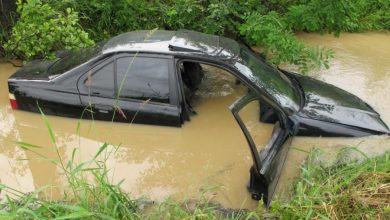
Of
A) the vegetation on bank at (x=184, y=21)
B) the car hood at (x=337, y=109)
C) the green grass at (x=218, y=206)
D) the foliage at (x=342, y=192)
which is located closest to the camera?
the green grass at (x=218, y=206)

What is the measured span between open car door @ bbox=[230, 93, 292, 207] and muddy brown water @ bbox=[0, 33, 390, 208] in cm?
16

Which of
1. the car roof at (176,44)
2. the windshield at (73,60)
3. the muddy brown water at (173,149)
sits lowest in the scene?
the muddy brown water at (173,149)

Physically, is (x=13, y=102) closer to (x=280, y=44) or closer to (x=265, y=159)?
(x=265, y=159)

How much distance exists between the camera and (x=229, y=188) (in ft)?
13.6

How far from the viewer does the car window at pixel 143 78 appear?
4602 mm

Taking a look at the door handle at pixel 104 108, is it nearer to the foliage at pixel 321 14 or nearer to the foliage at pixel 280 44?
the foliage at pixel 280 44

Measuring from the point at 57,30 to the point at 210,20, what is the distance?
2446 millimetres

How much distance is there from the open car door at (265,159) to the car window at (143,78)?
1.08 m

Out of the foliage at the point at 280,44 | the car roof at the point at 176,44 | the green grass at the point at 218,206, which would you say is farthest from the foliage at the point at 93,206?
the foliage at the point at 280,44

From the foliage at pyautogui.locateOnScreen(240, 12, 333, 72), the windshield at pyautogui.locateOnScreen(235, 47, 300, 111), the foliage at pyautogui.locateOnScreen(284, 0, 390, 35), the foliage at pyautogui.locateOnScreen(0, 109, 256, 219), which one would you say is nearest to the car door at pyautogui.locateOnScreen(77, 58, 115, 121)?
the foliage at pyautogui.locateOnScreen(0, 109, 256, 219)

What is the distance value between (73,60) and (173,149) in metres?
1.62

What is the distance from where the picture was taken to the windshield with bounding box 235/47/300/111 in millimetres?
4371

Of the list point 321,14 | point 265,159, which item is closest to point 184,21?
point 321,14

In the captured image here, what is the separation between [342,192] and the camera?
351 centimetres
